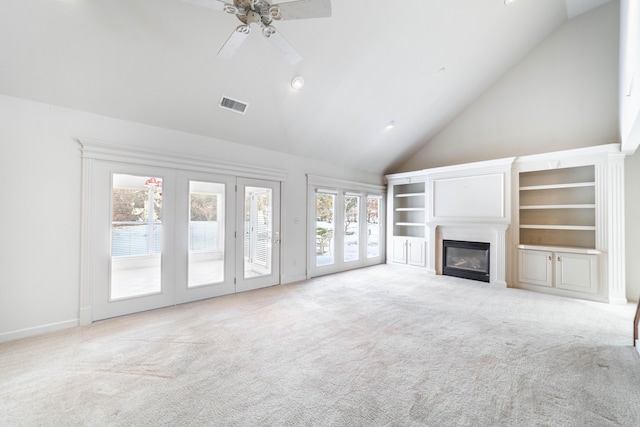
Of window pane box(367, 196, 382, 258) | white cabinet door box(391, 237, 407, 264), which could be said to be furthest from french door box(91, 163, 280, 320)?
white cabinet door box(391, 237, 407, 264)

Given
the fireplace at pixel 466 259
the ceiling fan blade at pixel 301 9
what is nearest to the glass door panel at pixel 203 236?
the ceiling fan blade at pixel 301 9

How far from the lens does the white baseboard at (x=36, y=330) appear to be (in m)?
2.88

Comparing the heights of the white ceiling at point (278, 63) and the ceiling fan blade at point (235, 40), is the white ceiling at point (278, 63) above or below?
above

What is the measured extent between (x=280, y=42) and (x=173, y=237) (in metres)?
3.07

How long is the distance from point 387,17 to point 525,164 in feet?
12.8

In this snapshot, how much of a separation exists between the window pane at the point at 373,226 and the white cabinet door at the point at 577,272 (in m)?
3.75

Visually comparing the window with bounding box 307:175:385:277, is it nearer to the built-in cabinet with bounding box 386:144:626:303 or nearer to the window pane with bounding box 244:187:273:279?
the window pane with bounding box 244:187:273:279

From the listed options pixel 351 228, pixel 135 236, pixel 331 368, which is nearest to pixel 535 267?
pixel 351 228

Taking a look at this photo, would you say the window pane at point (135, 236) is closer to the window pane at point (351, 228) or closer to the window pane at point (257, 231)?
the window pane at point (257, 231)

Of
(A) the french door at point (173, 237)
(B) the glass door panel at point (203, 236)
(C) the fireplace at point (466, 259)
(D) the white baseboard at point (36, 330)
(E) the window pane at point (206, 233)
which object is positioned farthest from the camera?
(C) the fireplace at point (466, 259)

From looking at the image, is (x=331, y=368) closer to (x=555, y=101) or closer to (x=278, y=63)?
(x=278, y=63)

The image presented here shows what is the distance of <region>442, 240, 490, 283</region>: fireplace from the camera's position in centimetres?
557

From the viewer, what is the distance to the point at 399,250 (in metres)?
7.16

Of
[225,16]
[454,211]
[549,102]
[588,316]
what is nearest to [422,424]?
[588,316]
